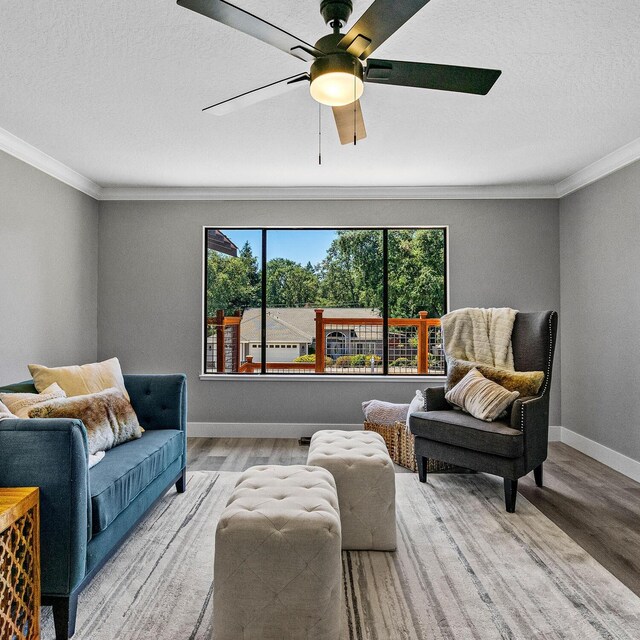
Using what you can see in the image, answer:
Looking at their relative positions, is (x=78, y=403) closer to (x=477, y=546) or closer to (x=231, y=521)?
(x=231, y=521)

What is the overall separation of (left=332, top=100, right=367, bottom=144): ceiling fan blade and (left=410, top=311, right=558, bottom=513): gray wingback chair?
1962mm

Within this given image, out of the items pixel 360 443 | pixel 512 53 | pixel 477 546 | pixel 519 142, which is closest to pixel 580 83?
pixel 512 53

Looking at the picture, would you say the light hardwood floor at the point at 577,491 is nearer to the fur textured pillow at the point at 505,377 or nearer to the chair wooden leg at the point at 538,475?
the chair wooden leg at the point at 538,475

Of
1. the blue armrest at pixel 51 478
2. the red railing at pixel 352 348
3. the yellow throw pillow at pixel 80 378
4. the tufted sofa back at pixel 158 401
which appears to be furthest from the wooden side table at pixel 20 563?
the red railing at pixel 352 348

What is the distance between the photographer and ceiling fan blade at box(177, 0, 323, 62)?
158 cm

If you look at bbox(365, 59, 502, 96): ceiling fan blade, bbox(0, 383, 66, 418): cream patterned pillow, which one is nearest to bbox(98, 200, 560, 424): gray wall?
bbox(0, 383, 66, 418): cream patterned pillow

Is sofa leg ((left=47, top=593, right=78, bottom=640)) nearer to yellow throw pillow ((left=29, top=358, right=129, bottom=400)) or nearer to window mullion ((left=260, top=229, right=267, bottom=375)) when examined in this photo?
yellow throw pillow ((left=29, top=358, right=129, bottom=400))

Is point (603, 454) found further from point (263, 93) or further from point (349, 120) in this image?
point (263, 93)

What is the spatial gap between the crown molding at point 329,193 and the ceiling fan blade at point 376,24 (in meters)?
3.01

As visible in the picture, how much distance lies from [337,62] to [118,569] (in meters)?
2.45

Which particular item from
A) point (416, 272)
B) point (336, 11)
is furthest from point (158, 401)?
point (416, 272)

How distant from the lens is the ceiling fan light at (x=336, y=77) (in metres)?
1.84

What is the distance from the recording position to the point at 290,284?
16.5 ft

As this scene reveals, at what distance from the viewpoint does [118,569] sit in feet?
7.68
